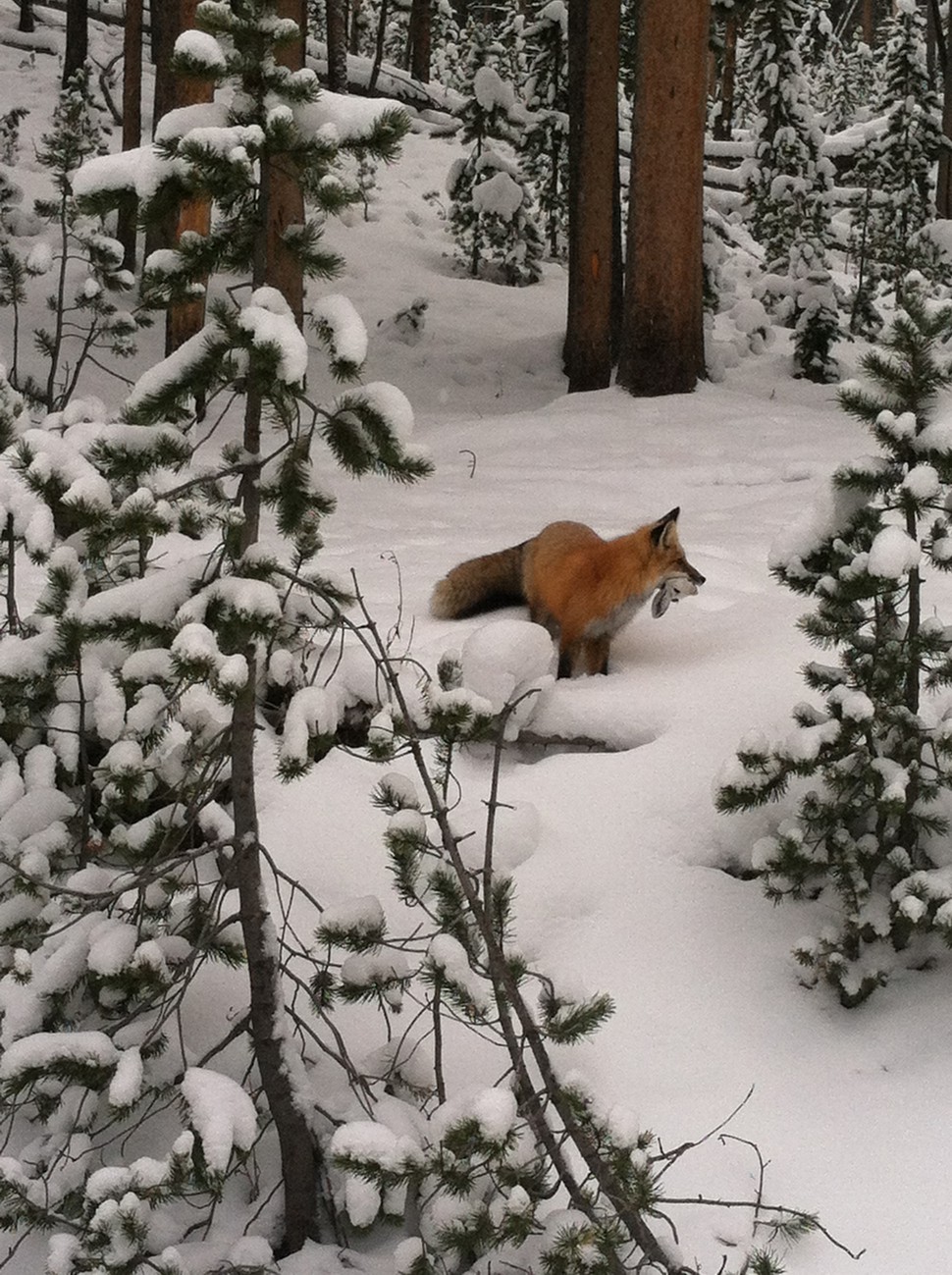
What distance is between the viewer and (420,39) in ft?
102

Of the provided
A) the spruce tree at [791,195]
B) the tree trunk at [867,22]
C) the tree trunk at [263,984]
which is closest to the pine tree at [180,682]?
the tree trunk at [263,984]

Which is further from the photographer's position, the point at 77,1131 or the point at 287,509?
the point at 77,1131

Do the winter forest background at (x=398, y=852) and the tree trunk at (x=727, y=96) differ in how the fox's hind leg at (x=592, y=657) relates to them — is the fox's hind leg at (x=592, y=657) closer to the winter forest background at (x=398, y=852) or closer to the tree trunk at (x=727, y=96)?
the winter forest background at (x=398, y=852)

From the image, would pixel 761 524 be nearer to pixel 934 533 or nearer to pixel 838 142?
pixel 934 533

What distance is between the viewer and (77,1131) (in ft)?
11.6

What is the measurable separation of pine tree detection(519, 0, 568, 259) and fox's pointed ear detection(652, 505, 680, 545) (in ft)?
51.8

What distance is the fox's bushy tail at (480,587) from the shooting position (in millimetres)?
6074

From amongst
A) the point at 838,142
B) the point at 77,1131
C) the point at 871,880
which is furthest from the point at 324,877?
the point at 838,142

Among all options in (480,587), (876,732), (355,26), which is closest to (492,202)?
(480,587)

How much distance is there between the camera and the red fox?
5.66 metres

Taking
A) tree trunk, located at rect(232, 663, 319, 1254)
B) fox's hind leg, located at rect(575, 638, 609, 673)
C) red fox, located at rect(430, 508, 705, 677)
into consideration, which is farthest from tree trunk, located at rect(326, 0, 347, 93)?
tree trunk, located at rect(232, 663, 319, 1254)

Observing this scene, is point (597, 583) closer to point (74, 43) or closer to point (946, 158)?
point (946, 158)

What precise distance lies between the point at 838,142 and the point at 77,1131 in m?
32.6

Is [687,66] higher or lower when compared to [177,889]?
higher
